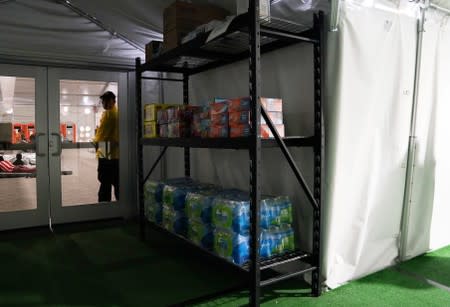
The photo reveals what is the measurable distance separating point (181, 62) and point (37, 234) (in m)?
2.50

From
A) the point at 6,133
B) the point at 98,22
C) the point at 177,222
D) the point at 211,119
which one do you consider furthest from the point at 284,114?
the point at 6,133

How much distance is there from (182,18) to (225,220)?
64.3 inches

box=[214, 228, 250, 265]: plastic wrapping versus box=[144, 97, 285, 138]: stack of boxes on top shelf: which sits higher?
box=[144, 97, 285, 138]: stack of boxes on top shelf

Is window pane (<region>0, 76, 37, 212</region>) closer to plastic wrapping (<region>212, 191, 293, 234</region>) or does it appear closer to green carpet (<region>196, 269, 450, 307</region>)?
plastic wrapping (<region>212, 191, 293, 234</region>)

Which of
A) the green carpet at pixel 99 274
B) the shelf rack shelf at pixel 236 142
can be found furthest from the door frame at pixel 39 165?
the shelf rack shelf at pixel 236 142

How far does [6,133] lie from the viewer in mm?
4270

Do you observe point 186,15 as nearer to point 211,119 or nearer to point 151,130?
point 211,119

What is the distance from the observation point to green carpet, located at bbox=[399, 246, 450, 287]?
284 cm

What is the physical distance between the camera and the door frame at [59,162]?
4.48m

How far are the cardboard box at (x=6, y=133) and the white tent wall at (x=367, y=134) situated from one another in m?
3.58

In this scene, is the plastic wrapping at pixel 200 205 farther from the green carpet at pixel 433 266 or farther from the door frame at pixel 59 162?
the door frame at pixel 59 162

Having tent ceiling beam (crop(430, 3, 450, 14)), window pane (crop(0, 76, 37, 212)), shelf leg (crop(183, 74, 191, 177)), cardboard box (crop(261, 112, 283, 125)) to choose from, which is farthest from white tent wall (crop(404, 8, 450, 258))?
window pane (crop(0, 76, 37, 212))

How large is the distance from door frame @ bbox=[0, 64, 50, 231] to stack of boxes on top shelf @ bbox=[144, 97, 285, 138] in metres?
1.51

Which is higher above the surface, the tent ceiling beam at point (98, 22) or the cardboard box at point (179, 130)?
the tent ceiling beam at point (98, 22)
